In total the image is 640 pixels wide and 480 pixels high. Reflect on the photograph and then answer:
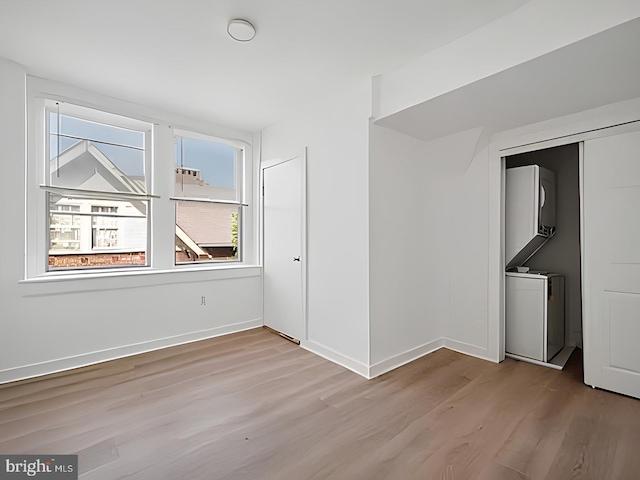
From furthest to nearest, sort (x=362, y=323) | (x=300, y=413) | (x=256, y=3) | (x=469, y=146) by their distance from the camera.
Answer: (x=469, y=146)
(x=362, y=323)
(x=300, y=413)
(x=256, y=3)

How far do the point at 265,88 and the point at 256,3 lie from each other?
1131 millimetres

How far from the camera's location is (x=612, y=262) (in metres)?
2.52

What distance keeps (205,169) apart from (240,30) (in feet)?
7.23

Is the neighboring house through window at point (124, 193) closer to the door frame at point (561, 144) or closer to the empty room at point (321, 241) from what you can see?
the empty room at point (321, 241)

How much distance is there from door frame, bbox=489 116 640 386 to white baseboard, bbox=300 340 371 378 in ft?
4.65

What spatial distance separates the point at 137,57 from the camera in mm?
2531

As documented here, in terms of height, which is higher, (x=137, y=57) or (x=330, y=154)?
(x=137, y=57)

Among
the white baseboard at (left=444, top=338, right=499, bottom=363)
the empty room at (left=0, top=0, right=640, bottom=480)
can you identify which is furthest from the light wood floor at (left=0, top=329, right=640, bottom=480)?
the white baseboard at (left=444, top=338, right=499, bottom=363)

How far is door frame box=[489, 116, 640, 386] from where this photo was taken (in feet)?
8.30

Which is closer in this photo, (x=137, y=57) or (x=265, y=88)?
(x=137, y=57)

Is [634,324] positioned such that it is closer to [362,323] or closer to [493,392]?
[493,392]

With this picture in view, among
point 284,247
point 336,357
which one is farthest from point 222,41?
point 336,357

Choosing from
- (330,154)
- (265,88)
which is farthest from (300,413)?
(265,88)

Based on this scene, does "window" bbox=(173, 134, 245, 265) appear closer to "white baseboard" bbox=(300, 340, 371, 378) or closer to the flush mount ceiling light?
"white baseboard" bbox=(300, 340, 371, 378)
